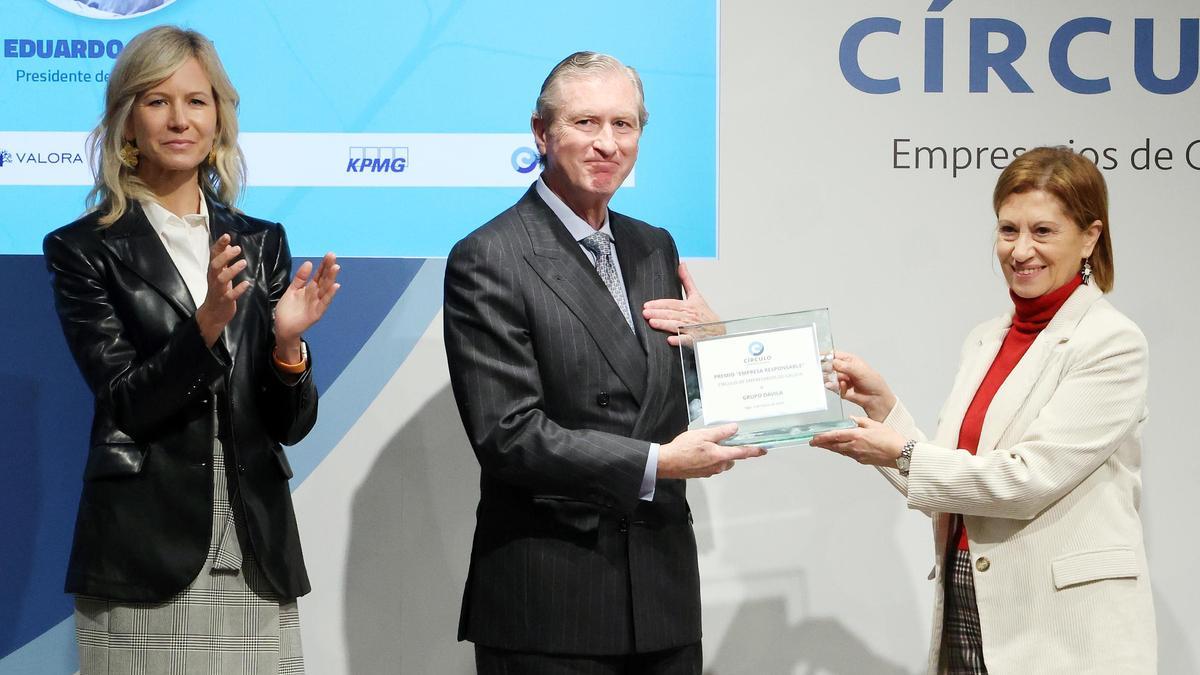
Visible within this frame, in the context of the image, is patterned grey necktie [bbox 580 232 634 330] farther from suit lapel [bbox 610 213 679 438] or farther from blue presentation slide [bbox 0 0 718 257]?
blue presentation slide [bbox 0 0 718 257]

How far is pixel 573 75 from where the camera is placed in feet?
7.79

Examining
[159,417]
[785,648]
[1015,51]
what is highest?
[1015,51]

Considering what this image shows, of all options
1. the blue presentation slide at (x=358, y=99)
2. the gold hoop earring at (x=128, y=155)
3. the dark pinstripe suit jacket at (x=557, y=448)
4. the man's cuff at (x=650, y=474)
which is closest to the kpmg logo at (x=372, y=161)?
the blue presentation slide at (x=358, y=99)

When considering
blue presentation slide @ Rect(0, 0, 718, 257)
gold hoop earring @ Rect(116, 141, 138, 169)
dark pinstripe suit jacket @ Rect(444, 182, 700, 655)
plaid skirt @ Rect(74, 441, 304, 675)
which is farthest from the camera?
blue presentation slide @ Rect(0, 0, 718, 257)

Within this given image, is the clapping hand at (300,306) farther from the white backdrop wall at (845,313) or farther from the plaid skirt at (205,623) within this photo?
the white backdrop wall at (845,313)

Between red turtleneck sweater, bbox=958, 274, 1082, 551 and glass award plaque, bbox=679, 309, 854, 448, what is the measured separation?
0.39m

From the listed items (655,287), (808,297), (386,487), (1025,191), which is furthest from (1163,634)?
(386,487)

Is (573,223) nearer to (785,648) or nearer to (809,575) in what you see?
(809,575)

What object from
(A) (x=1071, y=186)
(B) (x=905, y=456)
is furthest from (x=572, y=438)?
(A) (x=1071, y=186)

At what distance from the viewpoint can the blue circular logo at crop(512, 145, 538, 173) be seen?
130 inches

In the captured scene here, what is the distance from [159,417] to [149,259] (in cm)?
34

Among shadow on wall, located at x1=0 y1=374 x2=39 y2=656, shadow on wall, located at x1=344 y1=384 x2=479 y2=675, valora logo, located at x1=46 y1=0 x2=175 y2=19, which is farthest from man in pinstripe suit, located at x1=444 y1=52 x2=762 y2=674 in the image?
shadow on wall, located at x1=0 y1=374 x2=39 y2=656

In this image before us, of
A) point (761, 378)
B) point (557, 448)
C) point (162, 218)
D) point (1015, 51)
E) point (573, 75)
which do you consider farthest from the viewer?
point (1015, 51)

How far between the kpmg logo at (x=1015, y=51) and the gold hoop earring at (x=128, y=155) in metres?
1.91
